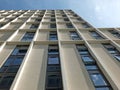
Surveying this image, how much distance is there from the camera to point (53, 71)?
12547 millimetres

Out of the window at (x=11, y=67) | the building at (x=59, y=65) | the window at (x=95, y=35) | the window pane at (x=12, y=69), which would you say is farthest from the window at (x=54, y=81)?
the window at (x=95, y=35)

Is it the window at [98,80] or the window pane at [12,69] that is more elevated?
the window pane at [12,69]

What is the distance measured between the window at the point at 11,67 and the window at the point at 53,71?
6.93 feet

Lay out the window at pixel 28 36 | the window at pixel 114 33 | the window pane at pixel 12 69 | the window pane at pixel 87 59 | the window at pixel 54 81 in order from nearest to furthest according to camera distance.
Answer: the window at pixel 54 81 → the window pane at pixel 12 69 → the window pane at pixel 87 59 → the window at pixel 28 36 → the window at pixel 114 33

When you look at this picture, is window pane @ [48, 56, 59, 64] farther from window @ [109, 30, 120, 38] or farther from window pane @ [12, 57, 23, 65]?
window @ [109, 30, 120, 38]

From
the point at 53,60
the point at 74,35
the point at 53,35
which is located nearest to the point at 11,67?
the point at 53,60

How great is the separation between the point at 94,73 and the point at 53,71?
2574mm

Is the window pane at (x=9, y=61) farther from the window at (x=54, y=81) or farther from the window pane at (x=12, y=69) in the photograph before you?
the window at (x=54, y=81)

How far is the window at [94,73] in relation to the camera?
421 inches

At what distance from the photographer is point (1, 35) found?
67.1ft

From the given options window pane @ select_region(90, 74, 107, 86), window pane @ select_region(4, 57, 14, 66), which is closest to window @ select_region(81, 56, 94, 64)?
window pane @ select_region(90, 74, 107, 86)

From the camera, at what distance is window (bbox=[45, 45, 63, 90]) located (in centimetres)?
1074

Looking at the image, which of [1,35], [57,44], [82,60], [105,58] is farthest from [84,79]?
[1,35]

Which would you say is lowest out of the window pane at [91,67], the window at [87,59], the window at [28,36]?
the window pane at [91,67]
